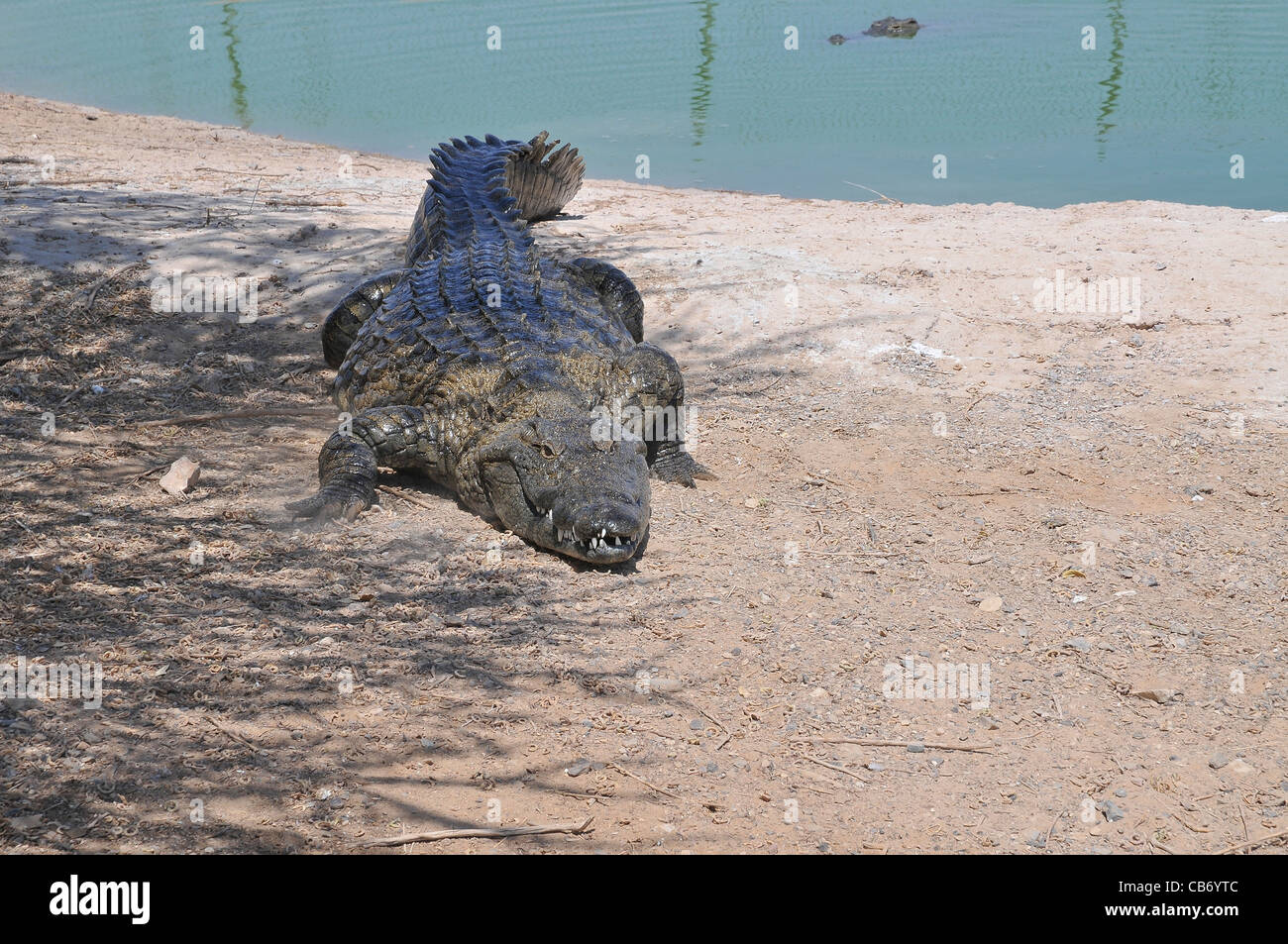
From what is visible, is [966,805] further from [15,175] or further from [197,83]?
[197,83]

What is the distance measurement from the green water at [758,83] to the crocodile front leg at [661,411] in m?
7.37

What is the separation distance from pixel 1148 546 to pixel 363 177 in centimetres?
930

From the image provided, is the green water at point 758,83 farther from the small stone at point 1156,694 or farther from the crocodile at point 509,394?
the small stone at point 1156,694

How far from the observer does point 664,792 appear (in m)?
3.42

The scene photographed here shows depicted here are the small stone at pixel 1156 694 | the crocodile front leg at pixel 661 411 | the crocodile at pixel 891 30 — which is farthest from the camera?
the crocodile at pixel 891 30

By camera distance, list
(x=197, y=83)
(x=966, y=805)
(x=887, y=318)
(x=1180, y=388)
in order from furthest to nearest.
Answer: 1. (x=197, y=83)
2. (x=887, y=318)
3. (x=1180, y=388)
4. (x=966, y=805)

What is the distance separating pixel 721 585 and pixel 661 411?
58.1 inches

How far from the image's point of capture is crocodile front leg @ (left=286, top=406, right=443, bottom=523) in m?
4.98

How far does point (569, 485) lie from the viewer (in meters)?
4.83

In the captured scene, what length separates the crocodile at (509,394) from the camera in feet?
16.0

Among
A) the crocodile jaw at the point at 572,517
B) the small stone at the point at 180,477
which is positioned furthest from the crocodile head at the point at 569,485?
the small stone at the point at 180,477

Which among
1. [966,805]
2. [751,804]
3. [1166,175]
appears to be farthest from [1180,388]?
[1166,175]

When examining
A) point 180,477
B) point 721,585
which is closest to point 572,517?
point 721,585
